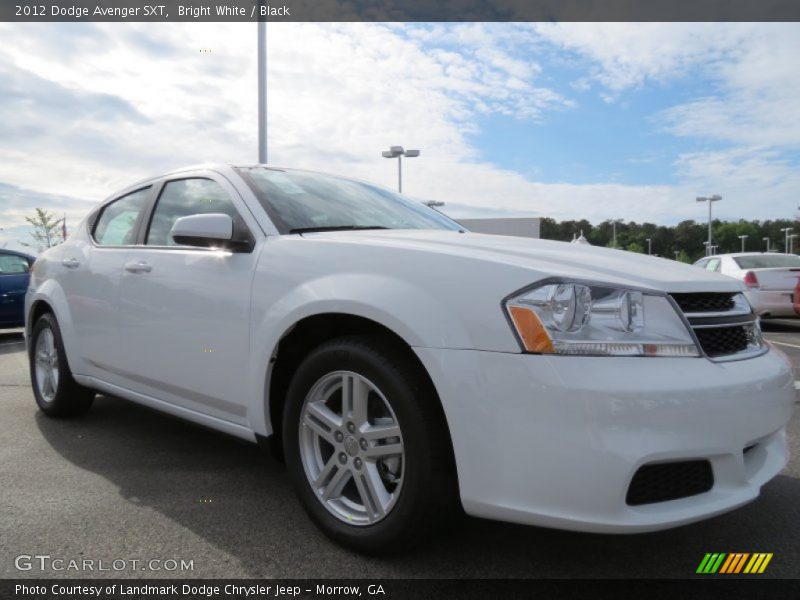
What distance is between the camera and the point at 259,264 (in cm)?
264

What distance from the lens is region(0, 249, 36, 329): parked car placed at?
10.1m

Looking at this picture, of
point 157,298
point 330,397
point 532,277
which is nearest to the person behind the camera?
point 532,277

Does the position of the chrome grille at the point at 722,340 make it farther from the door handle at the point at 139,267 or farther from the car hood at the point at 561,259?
the door handle at the point at 139,267

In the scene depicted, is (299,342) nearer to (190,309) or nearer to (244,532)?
(190,309)

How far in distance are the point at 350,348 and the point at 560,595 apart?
41.8 inches

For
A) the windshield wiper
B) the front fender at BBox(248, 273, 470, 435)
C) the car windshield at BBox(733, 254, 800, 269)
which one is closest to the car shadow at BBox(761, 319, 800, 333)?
the car windshield at BBox(733, 254, 800, 269)

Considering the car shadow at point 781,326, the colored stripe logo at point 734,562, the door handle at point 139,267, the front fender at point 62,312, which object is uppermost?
the door handle at point 139,267

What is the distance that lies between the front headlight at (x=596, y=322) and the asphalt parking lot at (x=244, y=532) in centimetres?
84

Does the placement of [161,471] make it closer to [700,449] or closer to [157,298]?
[157,298]

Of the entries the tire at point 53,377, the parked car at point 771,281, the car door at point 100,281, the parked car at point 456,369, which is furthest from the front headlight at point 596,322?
the parked car at point 771,281

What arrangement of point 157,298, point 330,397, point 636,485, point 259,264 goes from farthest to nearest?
1. point 157,298
2. point 259,264
3. point 330,397
4. point 636,485

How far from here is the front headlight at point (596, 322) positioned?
1883 mm

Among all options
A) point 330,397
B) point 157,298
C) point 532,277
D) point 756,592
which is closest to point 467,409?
point 532,277

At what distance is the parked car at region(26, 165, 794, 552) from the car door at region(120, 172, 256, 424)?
14 millimetres
